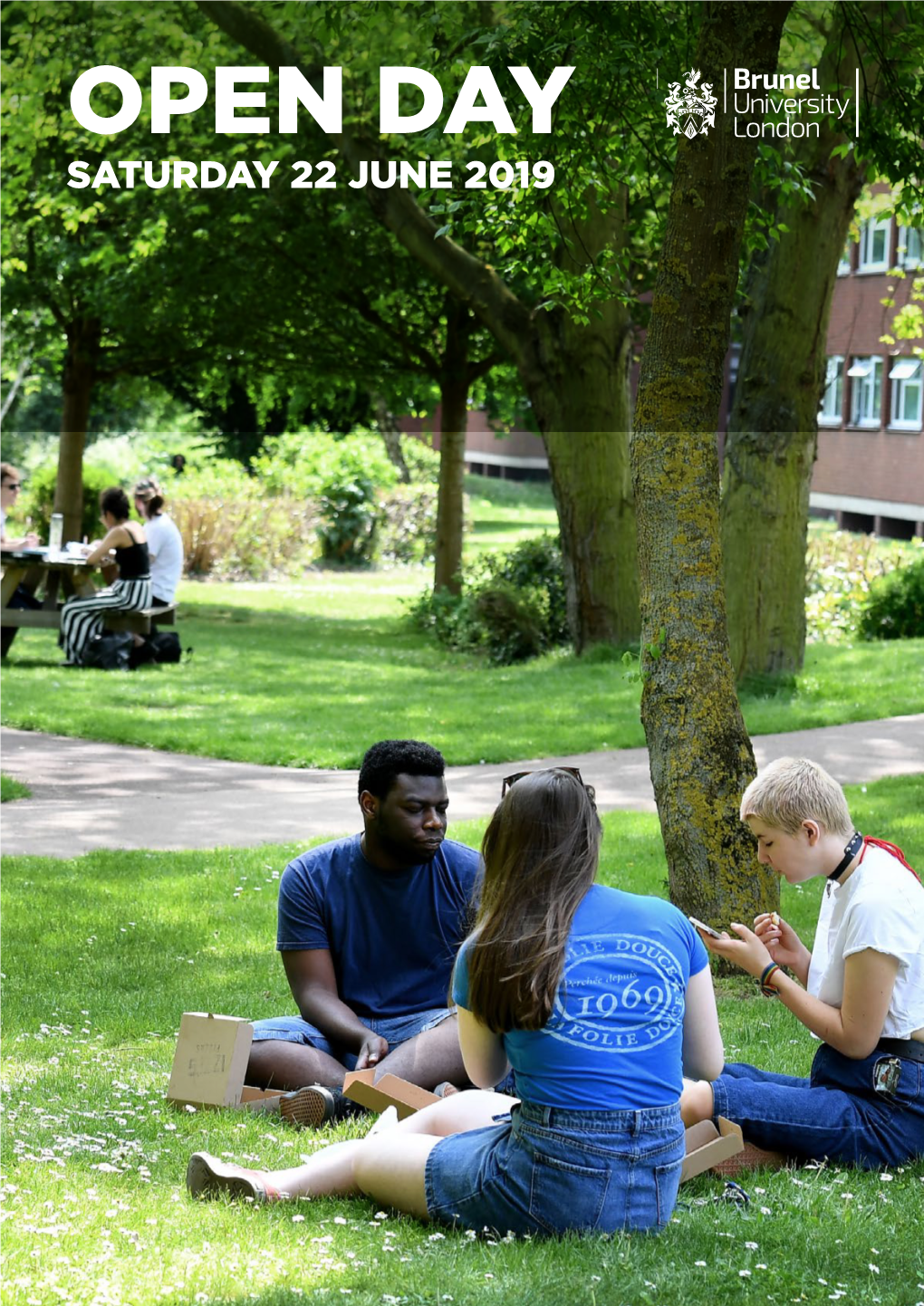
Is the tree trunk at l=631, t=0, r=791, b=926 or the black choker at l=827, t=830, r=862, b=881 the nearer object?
the black choker at l=827, t=830, r=862, b=881

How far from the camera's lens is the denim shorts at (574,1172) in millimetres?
3596

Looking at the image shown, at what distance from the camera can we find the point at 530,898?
3.58 meters

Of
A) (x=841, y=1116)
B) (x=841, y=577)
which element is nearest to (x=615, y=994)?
(x=841, y=1116)

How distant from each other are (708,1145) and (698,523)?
8.89 ft

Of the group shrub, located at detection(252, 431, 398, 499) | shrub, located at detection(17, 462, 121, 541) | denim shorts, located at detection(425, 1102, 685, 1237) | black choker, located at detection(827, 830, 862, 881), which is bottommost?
denim shorts, located at detection(425, 1102, 685, 1237)

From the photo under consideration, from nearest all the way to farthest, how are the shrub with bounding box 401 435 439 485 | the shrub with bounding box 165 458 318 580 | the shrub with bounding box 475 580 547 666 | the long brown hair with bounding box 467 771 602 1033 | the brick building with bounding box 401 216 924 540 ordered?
1. the long brown hair with bounding box 467 771 602 1033
2. the shrub with bounding box 475 580 547 666
3. the shrub with bounding box 165 458 318 580
4. the brick building with bounding box 401 216 924 540
5. the shrub with bounding box 401 435 439 485

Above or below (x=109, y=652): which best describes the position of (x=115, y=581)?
above

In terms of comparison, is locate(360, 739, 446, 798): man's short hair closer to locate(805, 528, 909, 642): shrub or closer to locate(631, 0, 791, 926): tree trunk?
locate(631, 0, 791, 926): tree trunk

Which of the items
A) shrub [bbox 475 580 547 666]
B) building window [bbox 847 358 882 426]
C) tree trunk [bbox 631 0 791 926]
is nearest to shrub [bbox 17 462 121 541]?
shrub [bbox 475 580 547 666]

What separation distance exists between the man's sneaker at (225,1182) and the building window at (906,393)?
30.0m

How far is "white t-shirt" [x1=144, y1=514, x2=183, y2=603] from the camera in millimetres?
15953

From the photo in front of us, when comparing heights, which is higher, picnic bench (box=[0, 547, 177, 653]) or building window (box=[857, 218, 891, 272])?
building window (box=[857, 218, 891, 272])

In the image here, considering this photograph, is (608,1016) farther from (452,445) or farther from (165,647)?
(452,445)

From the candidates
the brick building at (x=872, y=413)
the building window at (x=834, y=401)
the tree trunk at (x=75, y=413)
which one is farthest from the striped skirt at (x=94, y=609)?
the building window at (x=834, y=401)
